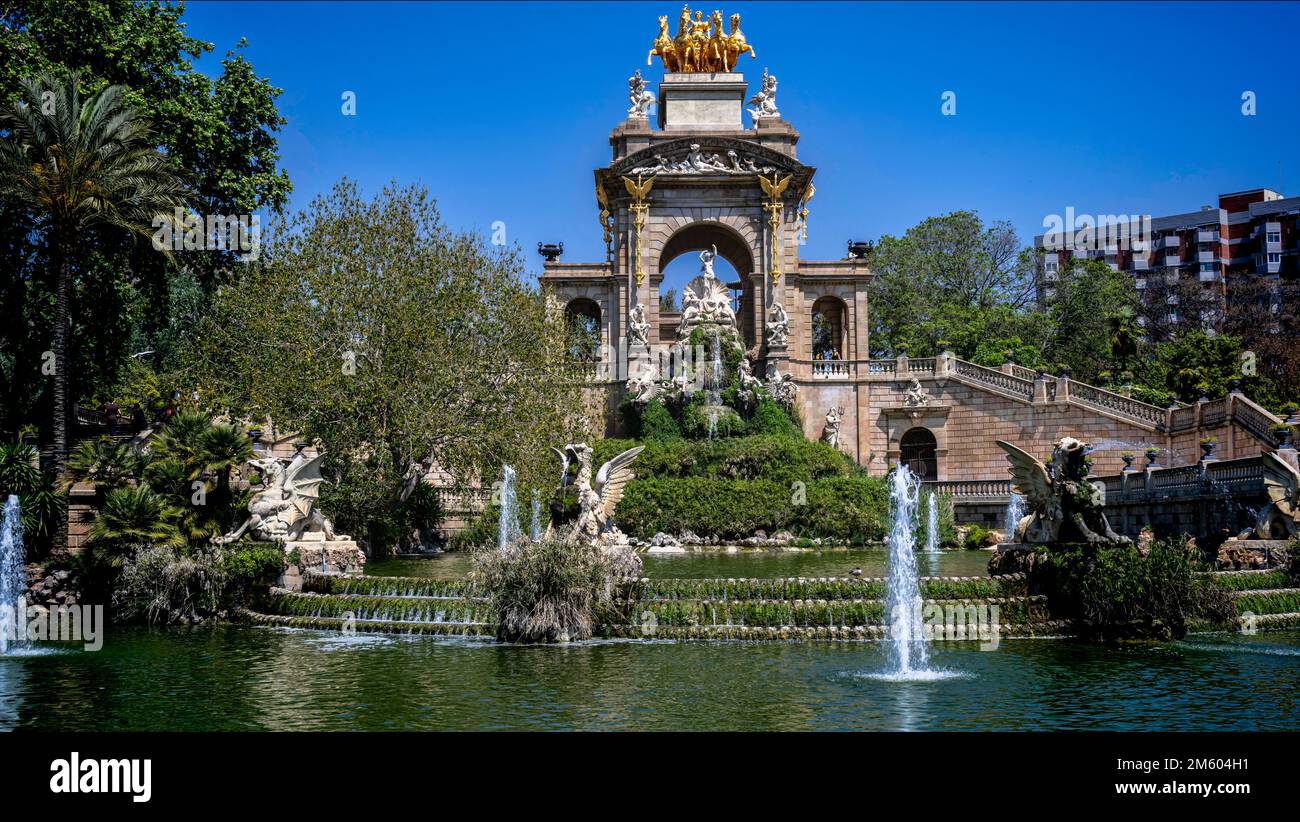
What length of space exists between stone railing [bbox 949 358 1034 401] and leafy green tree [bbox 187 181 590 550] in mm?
20980

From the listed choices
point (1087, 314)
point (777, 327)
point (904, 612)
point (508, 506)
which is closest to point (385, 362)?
point (508, 506)

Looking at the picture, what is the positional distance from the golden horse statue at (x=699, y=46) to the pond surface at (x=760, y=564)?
1086 inches

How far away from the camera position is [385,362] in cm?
3025

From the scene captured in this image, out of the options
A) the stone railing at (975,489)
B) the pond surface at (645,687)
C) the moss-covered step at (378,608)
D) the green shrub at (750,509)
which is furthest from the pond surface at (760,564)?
the pond surface at (645,687)

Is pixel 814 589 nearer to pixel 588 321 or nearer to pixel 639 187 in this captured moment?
pixel 639 187

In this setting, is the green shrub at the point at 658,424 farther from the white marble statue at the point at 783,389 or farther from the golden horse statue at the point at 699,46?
the golden horse statue at the point at 699,46

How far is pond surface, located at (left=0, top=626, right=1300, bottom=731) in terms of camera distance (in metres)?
12.4

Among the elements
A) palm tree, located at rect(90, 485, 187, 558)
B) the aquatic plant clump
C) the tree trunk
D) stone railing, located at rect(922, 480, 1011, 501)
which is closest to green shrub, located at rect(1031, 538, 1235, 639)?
the aquatic plant clump

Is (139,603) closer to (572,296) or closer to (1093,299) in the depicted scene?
(572,296)

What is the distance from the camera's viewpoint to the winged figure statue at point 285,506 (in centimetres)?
2238

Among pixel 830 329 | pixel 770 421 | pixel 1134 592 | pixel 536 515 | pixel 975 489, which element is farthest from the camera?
pixel 830 329

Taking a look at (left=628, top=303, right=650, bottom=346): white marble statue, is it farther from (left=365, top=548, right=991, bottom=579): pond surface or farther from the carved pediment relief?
(left=365, top=548, right=991, bottom=579): pond surface

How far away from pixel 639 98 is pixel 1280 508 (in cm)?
3604

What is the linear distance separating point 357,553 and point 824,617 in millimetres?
10377
